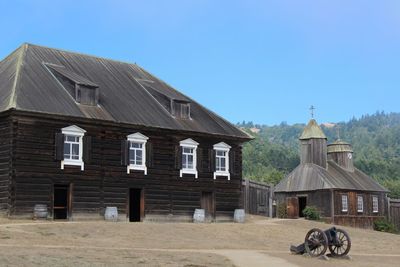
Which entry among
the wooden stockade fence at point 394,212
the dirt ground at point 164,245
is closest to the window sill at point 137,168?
the dirt ground at point 164,245

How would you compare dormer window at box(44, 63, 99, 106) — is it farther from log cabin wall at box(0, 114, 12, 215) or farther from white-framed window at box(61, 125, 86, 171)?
log cabin wall at box(0, 114, 12, 215)

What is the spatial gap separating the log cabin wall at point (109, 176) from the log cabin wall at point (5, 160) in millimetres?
449

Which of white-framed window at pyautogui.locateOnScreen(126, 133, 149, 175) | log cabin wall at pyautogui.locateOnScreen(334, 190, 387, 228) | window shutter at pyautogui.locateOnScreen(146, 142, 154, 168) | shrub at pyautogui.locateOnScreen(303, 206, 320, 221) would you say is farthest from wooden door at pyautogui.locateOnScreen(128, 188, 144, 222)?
log cabin wall at pyautogui.locateOnScreen(334, 190, 387, 228)

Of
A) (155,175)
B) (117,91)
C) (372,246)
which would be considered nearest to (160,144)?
(155,175)

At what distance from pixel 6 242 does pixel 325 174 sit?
125 ft

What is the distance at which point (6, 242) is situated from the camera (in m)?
23.0

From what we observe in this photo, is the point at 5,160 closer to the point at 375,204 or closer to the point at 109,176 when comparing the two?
the point at 109,176

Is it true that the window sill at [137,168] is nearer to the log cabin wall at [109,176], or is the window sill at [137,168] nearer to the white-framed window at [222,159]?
the log cabin wall at [109,176]

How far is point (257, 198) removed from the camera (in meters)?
47.3

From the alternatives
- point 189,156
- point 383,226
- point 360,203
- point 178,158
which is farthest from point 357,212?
point 178,158

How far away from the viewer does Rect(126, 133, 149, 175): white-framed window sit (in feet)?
119

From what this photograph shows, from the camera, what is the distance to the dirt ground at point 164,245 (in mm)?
19984

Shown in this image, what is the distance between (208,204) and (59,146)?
1129 cm

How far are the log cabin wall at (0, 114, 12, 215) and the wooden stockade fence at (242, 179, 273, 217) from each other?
1880 centimetres
